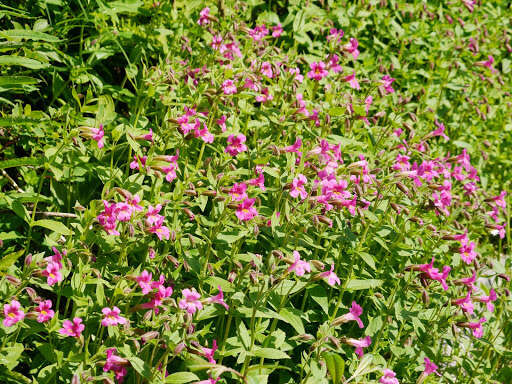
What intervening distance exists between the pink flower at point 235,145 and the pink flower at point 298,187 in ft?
2.01

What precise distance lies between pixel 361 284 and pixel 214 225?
96cm

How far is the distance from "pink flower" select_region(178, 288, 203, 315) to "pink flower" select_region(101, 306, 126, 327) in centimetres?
32

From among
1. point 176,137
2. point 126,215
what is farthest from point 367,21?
point 126,215

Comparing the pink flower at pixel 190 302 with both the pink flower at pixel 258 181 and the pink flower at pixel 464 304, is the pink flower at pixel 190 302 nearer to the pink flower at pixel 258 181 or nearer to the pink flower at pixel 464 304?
the pink flower at pixel 258 181

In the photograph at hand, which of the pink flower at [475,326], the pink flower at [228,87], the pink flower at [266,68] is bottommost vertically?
the pink flower at [475,326]

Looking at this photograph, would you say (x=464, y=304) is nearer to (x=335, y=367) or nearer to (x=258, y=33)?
(x=335, y=367)

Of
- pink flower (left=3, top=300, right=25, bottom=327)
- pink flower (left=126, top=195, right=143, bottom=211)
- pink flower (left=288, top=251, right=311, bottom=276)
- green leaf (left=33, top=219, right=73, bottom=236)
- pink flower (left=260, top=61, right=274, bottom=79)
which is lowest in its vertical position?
pink flower (left=3, top=300, right=25, bottom=327)

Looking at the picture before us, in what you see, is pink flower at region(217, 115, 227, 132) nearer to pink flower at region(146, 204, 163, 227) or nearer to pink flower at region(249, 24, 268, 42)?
pink flower at region(249, 24, 268, 42)

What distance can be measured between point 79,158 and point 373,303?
2.14 meters

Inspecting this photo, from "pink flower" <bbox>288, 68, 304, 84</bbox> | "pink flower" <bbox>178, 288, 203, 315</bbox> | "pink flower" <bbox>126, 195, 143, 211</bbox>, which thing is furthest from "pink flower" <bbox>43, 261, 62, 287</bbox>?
"pink flower" <bbox>288, 68, 304, 84</bbox>

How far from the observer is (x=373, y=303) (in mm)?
4102

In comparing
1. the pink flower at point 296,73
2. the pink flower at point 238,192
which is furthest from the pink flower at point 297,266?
the pink flower at point 296,73

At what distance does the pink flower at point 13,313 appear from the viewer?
2.83 meters

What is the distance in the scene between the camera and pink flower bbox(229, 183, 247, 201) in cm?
348
